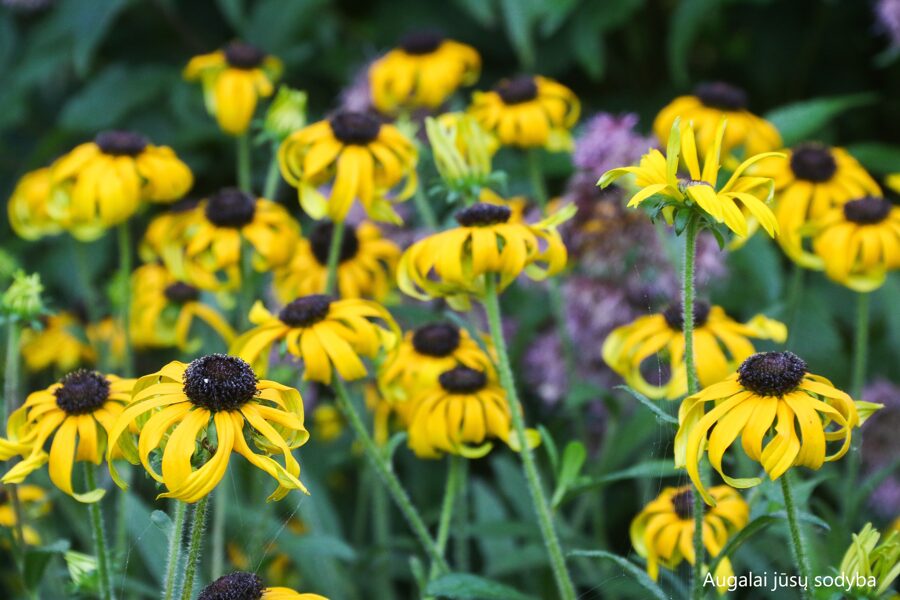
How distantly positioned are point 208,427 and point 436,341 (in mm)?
554

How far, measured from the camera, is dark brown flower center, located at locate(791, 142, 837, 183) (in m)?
1.58

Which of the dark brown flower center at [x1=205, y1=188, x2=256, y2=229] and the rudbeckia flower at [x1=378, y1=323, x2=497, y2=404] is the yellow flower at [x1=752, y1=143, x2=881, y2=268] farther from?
the dark brown flower center at [x1=205, y1=188, x2=256, y2=229]

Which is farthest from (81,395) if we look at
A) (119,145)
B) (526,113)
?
(526,113)

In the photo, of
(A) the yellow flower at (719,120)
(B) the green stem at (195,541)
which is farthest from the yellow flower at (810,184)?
(B) the green stem at (195,541)

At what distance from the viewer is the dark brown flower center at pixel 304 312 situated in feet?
4.13

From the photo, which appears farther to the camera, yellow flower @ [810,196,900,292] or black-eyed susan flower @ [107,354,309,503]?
yellow flower @ [810,196,900,292]

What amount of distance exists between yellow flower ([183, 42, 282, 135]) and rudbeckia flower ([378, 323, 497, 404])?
0.58m

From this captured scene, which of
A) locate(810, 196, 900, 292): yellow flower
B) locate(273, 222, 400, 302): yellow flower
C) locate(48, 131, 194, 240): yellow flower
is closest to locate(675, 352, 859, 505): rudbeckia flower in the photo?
locate(810, 196, 900, 292): yellow flower

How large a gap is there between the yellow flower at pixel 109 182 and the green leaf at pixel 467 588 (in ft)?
2.47

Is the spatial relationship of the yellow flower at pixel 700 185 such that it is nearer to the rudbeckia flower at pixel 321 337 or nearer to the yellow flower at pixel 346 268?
the rudbeckia flower at pixel 321 337

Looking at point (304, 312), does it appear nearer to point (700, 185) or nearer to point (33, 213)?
point (700, 185)

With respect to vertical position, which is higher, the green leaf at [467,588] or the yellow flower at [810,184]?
the yellow flower at [810,184]

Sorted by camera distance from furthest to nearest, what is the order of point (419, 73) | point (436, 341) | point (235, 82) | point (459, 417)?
1. point (419, 73)
2. point (235, 82)
3. point (436, 341)
4. point (459, 417)

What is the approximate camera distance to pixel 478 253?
1208 mm
